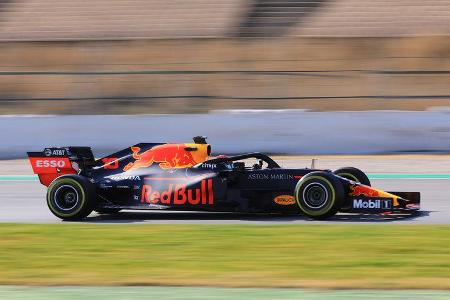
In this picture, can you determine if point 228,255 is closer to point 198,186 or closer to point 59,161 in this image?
point 198,186

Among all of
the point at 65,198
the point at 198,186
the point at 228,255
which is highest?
the point at 198,186

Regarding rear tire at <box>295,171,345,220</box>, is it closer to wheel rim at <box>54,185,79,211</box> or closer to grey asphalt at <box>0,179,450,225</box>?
grey asphalt at <box>0,179,450,225</box>

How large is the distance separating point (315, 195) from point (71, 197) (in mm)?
2673

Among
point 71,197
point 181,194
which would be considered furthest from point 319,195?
point 71,197

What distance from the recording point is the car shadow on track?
9.91 metres

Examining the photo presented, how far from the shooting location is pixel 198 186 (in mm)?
9945

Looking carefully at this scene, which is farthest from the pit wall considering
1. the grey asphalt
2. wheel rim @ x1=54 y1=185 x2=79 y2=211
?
wheel rim @ x1=54 y1=185 x2=79 y2=211

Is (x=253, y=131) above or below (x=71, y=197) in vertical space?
above

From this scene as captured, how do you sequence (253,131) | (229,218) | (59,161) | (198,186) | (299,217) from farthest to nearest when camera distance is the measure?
1. (253,131)
2. (59,161)
3. (229,218)
4. (299,217)
5. (198,186)

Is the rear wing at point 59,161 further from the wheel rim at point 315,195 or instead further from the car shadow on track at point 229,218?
the wheel rim at point 315,195

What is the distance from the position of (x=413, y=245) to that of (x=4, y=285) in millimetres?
3517

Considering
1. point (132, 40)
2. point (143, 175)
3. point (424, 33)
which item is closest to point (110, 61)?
point (132, 40)

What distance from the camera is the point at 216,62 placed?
94.8 feet

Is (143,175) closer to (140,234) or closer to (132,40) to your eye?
(140,234)
